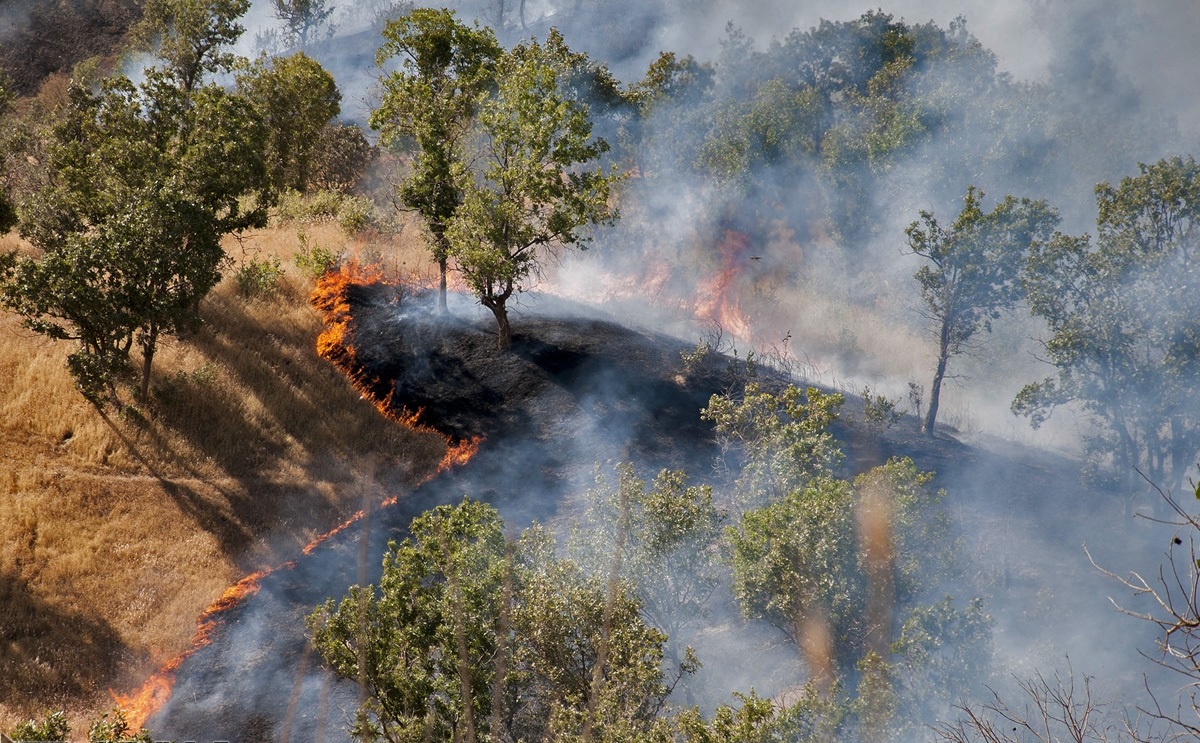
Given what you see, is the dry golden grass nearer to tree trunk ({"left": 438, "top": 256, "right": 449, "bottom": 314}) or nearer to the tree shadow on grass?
the tree shadow on grass

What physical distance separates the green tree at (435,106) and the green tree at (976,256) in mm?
11887

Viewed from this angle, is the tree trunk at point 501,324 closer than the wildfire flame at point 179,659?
No

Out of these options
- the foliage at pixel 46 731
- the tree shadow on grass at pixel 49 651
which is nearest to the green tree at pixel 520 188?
the tree shadow on grass at pixel 49 651

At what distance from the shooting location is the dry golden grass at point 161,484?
13938 millimetres

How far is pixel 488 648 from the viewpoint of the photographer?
31.8ft

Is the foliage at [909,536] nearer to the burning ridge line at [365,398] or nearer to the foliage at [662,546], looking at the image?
the foliage at [662,546]

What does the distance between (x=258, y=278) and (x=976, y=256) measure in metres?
19.6

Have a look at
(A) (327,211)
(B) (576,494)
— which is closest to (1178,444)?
(B) (576,494)

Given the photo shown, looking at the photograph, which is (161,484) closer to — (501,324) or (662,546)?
(501,324)

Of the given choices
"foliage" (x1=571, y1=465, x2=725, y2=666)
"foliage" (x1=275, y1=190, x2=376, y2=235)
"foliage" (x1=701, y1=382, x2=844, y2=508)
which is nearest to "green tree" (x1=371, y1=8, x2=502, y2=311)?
"foliage" (x1=275, y1=190, x2=376, y2=235)

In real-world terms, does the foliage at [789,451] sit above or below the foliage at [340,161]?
below

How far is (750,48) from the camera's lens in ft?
142

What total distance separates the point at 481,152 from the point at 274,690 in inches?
723

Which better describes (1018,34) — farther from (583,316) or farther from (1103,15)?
(583,316)
